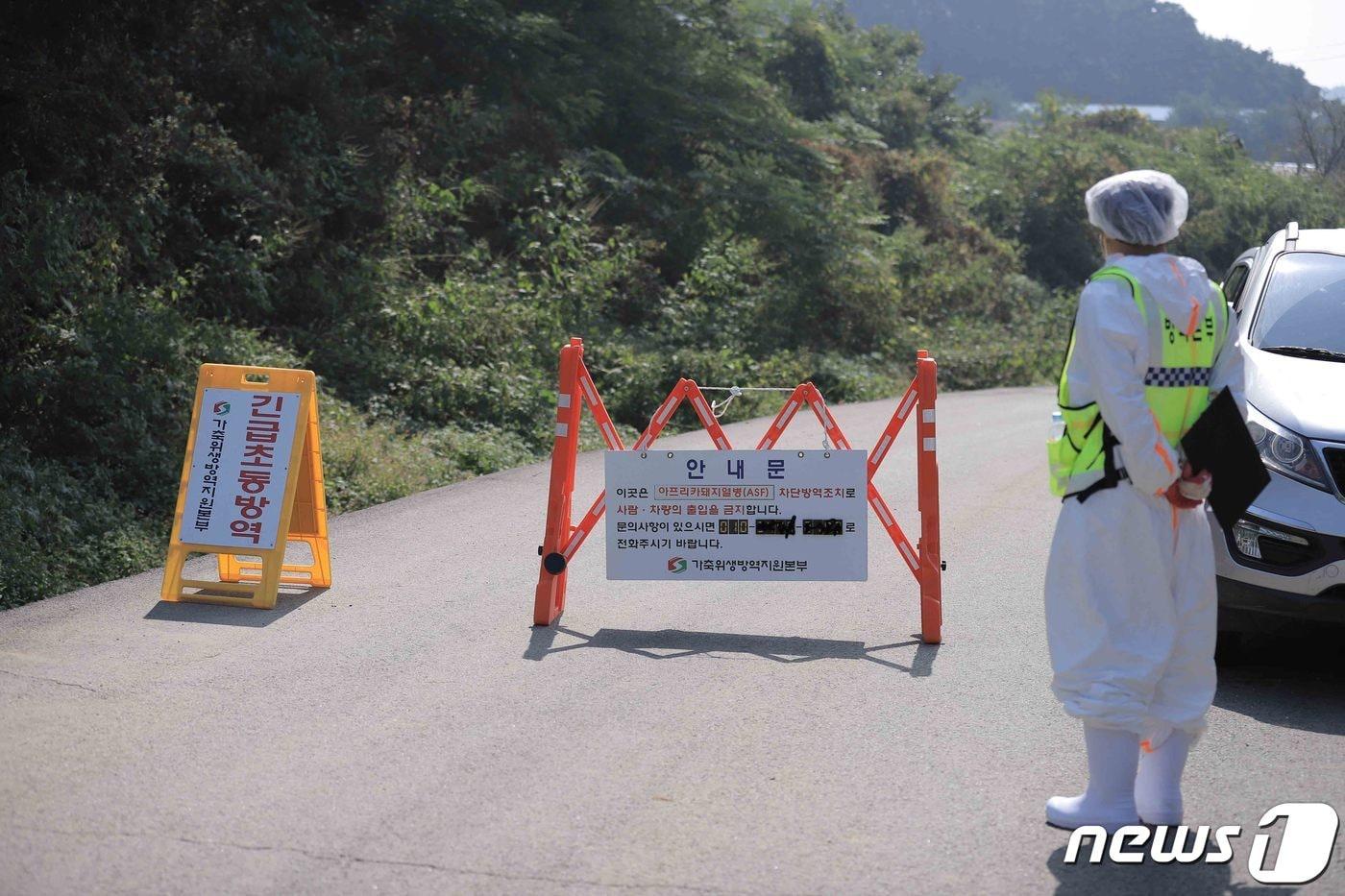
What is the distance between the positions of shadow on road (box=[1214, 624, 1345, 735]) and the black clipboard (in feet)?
6.03

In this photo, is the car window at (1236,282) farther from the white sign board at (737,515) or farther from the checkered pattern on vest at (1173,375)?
the checkered pattern on vest at (1173,375)

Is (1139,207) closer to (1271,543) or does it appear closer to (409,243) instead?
(1271,543)

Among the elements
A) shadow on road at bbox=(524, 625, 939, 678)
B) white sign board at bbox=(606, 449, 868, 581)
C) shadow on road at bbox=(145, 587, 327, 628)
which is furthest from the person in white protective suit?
shadow on road at bbox=(145, 587, 327, 628)

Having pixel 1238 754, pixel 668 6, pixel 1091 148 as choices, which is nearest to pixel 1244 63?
pixel 1091 148

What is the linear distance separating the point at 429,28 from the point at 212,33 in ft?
18.4

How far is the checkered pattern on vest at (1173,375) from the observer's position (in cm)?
473

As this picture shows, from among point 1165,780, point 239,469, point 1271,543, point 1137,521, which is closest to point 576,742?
point 1165,780

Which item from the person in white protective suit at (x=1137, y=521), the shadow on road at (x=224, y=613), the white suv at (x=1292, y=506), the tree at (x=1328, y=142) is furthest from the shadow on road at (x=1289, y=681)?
the tree at (x=1328, y=142)

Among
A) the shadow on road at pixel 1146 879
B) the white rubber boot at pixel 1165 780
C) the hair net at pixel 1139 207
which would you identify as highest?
the hair net at pixel 1139 207

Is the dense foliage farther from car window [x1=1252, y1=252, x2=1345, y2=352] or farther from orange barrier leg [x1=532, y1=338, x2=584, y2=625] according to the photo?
car window [x1=1252, y1=252, x2=1345, y2=352]

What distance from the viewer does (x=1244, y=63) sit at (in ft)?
482

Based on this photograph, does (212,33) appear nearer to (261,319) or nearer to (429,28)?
(261,319)

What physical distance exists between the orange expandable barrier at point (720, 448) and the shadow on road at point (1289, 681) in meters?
1.46

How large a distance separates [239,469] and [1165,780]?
18.3ft
